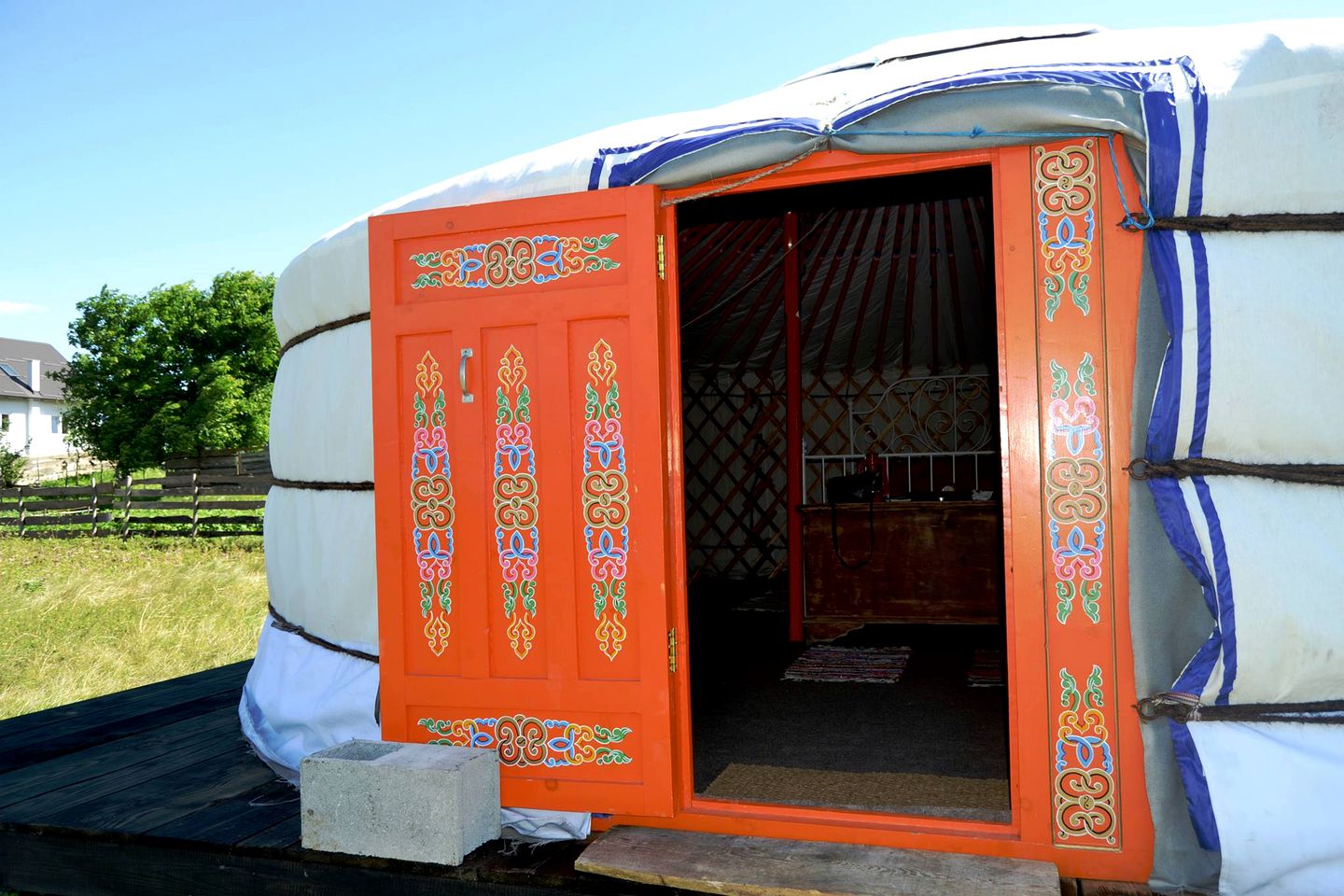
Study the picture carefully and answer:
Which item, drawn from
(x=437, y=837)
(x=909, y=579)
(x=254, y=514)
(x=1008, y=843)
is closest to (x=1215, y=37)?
(x=1008, y=843)

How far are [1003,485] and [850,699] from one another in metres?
1.51

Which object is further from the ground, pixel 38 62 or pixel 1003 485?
pixel 38 62

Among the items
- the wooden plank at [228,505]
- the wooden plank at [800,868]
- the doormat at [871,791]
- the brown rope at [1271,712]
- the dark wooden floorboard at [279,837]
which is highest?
the wooden plank at [228,505]

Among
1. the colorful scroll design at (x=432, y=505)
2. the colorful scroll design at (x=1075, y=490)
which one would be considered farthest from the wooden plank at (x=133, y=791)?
the colorful scroll design at (x=1075, y=490)

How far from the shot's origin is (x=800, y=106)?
6.18 ft

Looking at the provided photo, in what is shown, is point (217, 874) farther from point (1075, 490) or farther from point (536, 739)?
point (1075, 490)

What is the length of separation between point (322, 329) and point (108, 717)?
1552 mm

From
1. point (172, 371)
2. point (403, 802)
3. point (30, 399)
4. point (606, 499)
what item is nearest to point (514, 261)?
point (606, 499)

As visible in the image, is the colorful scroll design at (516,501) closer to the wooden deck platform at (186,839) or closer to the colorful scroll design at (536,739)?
the colorful scroll design at (536,739)

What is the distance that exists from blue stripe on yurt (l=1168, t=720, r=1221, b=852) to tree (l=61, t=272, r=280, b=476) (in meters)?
14.1

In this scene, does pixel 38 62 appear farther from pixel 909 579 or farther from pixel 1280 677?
pixel 1280 677

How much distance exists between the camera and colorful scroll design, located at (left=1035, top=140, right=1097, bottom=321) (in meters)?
1.66

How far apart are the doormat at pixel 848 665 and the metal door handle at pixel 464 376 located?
178 cm

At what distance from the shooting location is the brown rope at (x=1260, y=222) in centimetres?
155
